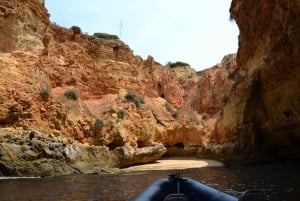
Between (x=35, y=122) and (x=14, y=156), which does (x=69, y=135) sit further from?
(x=14, y=156)

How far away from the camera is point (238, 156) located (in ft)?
101

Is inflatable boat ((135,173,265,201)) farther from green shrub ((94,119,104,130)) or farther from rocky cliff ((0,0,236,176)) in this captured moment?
green shrub ((94,119,104,130))

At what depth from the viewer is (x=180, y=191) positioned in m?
7.84

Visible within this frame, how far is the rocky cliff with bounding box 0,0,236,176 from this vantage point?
26750 mm

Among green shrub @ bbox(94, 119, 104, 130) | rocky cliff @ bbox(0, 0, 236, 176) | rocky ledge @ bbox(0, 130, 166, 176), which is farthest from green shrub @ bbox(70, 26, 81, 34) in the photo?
rocky ledge @ bbox(0, 130, 166, 176)

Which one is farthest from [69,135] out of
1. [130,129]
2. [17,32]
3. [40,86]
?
[17,32]

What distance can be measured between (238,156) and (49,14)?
→ 82.5 ft

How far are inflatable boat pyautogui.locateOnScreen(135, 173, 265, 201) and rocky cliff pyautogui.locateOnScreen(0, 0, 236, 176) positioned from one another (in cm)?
1843

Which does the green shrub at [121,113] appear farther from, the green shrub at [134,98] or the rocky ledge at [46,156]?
the rocky ledge at [46,156]

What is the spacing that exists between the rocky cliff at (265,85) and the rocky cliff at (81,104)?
9.09 metres

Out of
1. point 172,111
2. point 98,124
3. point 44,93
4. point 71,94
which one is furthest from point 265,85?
point 172,111

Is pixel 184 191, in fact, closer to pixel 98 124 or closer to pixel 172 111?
pixel 98 124

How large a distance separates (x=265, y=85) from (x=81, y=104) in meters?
18.5

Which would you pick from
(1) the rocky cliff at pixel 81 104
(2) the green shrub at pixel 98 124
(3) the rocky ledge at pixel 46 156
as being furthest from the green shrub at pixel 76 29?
(3) the rocky ledge at pixel 46 156
